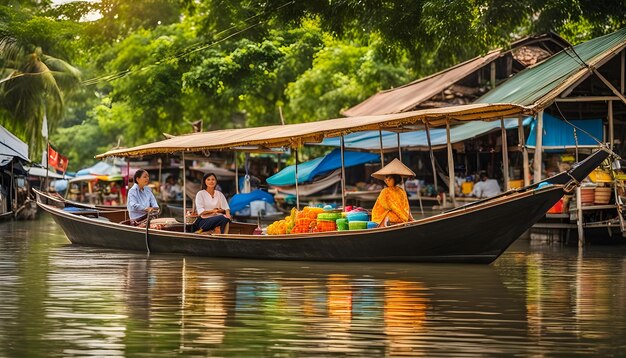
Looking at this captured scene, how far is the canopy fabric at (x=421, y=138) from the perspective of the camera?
21.8m

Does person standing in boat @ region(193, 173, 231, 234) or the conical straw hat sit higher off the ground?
the conical straw hat

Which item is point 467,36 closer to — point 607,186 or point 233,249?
point 607,186

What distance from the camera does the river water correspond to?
7.62 metres

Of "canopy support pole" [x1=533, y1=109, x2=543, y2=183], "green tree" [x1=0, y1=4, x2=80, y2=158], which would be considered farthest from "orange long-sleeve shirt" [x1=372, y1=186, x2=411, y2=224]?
"green tree" [x1=0, y1=4, x2=80, y2=158]

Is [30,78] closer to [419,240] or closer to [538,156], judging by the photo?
[538,156]

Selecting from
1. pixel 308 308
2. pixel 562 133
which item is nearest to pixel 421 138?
pixel 562 133

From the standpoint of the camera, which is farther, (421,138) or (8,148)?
(8,148)

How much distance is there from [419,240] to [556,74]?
6054mm

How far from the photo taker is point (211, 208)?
50.6 feet

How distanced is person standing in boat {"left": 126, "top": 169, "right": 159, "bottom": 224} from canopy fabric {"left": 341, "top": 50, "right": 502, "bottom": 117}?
6.23 m

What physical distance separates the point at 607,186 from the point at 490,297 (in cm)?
722

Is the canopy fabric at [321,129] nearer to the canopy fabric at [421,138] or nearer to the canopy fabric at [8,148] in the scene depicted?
the canopy fabric at [421,138]

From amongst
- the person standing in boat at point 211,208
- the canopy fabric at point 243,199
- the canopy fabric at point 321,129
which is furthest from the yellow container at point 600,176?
the canopy fabric at point 243,199

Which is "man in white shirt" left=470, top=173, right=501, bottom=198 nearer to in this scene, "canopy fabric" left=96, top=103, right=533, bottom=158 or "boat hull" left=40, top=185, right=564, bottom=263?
"canopy fabric" left=96, top=103, right=533, bottom=158
